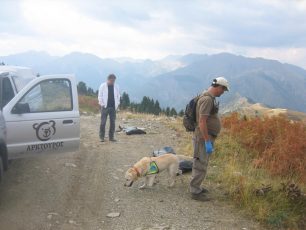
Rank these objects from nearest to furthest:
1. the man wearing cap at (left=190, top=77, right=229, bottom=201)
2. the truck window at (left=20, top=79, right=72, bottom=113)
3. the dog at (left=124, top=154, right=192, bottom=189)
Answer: the man wearing cap at (left=190, top=77, right=229, bottom=201) → the truck window at (left=20, top=79, right=72, bottom=113) → the dog at (left=124, top=154, right=192, bottom=189)

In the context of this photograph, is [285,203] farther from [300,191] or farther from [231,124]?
[231,124]

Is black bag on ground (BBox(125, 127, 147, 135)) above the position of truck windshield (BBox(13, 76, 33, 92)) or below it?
below

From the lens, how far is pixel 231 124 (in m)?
12.5

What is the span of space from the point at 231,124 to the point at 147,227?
6951mm

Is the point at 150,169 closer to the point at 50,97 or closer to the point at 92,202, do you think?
the point at 92,202

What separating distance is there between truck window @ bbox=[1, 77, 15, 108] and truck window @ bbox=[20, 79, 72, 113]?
2.13ft

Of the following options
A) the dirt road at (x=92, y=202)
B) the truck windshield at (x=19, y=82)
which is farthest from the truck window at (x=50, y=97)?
the dirt road at (x=92, y=202)

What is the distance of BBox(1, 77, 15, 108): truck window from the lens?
7.27 metres

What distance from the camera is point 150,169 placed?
24.7 ft

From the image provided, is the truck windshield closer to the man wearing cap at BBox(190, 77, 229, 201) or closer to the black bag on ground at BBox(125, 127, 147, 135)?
the man wearing cap at BBox(190, 77, 229, 201)

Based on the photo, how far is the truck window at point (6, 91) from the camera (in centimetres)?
727

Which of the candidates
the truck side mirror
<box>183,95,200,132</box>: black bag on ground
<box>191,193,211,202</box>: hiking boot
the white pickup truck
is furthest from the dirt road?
the truck side mirror

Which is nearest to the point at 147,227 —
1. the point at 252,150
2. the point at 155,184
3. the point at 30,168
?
the point at 155,184

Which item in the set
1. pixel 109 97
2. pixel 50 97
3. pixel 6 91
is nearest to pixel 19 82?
pixel 6 91
